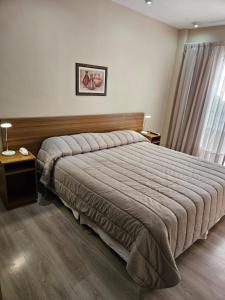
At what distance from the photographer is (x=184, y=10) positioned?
9.87ft

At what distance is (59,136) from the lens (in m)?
2.75

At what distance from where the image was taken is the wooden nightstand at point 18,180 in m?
2.20

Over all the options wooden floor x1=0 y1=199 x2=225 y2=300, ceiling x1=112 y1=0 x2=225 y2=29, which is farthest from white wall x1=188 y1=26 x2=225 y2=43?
wooden floor x1=0 y1=199 x2=225 y2=300

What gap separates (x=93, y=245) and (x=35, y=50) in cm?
235

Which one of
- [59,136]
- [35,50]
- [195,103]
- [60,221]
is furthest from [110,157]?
[195,103]

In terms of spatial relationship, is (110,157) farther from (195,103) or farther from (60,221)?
(195,103)

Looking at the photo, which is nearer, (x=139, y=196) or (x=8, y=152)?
(x=139, y=196)

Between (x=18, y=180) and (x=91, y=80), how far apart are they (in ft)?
5.94

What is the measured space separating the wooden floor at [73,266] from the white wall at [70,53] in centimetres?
143

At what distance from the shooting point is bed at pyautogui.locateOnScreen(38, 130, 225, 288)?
1.35 meters

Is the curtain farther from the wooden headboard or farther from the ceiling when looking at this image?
the wooden headboard

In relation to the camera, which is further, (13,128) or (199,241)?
(13,128)

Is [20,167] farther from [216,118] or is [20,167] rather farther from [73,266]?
[216,118]

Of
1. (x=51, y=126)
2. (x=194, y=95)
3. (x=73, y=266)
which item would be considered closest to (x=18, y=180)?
(x=51, y=126)
